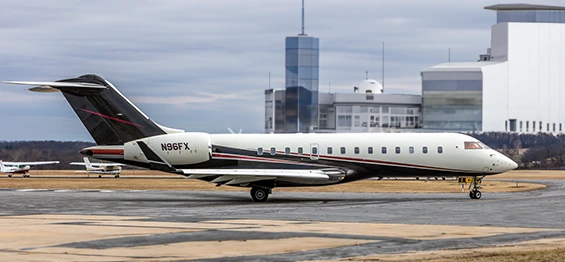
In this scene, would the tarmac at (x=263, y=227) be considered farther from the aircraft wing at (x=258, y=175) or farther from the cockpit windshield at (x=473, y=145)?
the cockpit windshield at (x=473, y=145)

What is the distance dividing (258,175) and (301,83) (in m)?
91.4

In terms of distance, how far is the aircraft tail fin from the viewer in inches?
1724

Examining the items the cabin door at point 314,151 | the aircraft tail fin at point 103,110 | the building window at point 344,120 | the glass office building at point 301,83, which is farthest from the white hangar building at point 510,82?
the aircraft tail fin at point 103,110

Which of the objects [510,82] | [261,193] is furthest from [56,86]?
[510,82]

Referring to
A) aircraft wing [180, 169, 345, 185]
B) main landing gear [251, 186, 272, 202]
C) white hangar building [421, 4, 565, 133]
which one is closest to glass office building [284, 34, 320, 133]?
white hangar building [421, 4, 565, 133]

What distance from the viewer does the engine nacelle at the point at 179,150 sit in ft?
144

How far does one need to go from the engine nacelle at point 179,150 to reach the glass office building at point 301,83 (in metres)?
88.4

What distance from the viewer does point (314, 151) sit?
4372 centimetres

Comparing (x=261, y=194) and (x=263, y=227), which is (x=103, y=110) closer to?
(x=261, y=194)

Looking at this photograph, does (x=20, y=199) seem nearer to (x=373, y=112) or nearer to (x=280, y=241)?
(x=280, y=241)

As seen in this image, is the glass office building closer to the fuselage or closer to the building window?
the building window

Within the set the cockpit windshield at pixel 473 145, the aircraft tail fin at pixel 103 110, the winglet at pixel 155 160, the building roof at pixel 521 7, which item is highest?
the building roof at pixel 521 7

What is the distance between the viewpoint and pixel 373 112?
14088 cm

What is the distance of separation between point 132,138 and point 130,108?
4.68 feet
